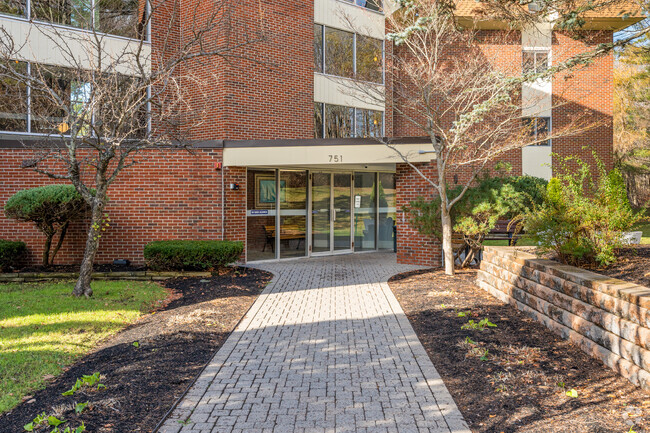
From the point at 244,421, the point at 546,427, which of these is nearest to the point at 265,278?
the point at 244,421

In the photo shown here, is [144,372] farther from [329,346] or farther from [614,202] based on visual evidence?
[614,202]

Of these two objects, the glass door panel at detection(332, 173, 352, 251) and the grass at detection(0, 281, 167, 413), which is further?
the glass door panel at detection(332, 173, 352, 251)

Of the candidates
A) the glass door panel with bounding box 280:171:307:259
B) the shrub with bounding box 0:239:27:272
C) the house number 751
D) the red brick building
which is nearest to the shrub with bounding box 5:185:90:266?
the shrub with bounding box 0:239:27:272

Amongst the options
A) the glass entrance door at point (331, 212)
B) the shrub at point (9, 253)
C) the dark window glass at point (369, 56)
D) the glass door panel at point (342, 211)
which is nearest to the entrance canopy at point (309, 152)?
the glass entrance door at point (331, 212)

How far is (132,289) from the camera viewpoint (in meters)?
9.90

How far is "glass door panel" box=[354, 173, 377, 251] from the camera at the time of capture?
16.7m

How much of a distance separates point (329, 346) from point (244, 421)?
90.8 inches

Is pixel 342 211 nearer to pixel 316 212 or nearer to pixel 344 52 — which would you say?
pixel 316 212

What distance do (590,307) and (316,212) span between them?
10558mm

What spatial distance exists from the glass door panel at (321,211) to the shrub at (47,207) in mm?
6341

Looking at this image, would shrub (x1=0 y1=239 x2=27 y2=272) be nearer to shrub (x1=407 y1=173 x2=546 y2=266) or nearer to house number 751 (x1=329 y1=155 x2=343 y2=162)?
house number 751 (x1=329 y1=155 x2=343 y2=162)

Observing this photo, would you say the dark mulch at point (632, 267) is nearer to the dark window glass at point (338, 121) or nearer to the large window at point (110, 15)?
the dark window glass at point (338, 121)

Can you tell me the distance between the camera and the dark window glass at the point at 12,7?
43.7ft

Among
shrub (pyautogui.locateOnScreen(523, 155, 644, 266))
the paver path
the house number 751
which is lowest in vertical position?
the paver path
